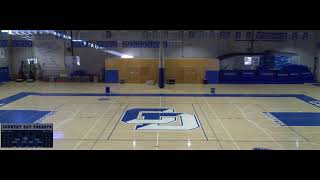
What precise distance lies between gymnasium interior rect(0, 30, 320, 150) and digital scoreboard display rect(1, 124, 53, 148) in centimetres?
628

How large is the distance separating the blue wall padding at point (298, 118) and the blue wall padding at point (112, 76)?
13.3 meters

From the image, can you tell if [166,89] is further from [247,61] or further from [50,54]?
[50,54]

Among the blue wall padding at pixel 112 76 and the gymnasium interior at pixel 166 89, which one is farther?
the blue wall padding at pixel 112 76

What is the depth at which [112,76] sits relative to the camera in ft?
82.3

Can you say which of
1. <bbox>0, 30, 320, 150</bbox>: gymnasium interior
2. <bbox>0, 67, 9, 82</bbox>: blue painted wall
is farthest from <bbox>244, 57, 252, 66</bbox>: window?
<bbox>0, 67, 9, 82</bbox>: blue painted wall

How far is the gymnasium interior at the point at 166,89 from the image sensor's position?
10789mm

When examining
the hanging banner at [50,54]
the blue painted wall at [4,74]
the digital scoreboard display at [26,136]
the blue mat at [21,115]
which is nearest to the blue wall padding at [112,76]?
the hanging banner at [50,54]

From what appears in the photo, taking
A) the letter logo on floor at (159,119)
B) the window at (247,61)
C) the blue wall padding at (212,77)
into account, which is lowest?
the letter logo on floor at (159,119)

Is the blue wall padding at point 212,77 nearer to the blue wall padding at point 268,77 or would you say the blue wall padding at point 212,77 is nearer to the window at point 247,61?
the blue wall padding at point 268,77

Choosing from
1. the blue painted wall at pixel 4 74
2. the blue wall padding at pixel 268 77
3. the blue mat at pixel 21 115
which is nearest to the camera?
the blue mat at pixel 21 115
